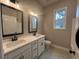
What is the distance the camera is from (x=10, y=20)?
2.00m

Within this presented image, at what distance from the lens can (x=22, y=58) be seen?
170 cm

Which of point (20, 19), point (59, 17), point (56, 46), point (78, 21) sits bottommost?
point (56, 46)

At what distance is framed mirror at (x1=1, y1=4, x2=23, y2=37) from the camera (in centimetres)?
181

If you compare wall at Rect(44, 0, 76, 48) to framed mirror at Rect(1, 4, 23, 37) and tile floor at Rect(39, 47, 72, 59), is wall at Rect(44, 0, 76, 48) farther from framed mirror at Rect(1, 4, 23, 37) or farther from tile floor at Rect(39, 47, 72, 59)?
framed mirror at Rect(1, 4, 23, 37)

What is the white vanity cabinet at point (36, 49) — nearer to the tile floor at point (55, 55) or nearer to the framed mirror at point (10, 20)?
the tile floor at point (55, 55)

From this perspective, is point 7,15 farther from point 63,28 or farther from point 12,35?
point 63,28

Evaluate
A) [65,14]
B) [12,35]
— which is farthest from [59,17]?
[12,35]

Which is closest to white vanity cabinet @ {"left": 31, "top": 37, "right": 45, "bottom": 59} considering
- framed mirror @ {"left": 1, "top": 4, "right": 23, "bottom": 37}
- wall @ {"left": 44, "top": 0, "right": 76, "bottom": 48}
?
framed mirror @ {"left": 1, "top": 4, "right": 23, "bottom": 37}

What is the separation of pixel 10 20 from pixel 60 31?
2.91 m

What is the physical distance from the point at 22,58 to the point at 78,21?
58.4 inches

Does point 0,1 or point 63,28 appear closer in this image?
point 0,1

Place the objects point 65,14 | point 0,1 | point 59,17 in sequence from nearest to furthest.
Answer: point 0,1 < point 65,14 < point 59,17

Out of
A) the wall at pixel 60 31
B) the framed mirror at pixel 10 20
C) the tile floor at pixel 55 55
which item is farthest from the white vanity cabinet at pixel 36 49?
the wall at pixel 60 31

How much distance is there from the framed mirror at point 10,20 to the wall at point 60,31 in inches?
97.5
